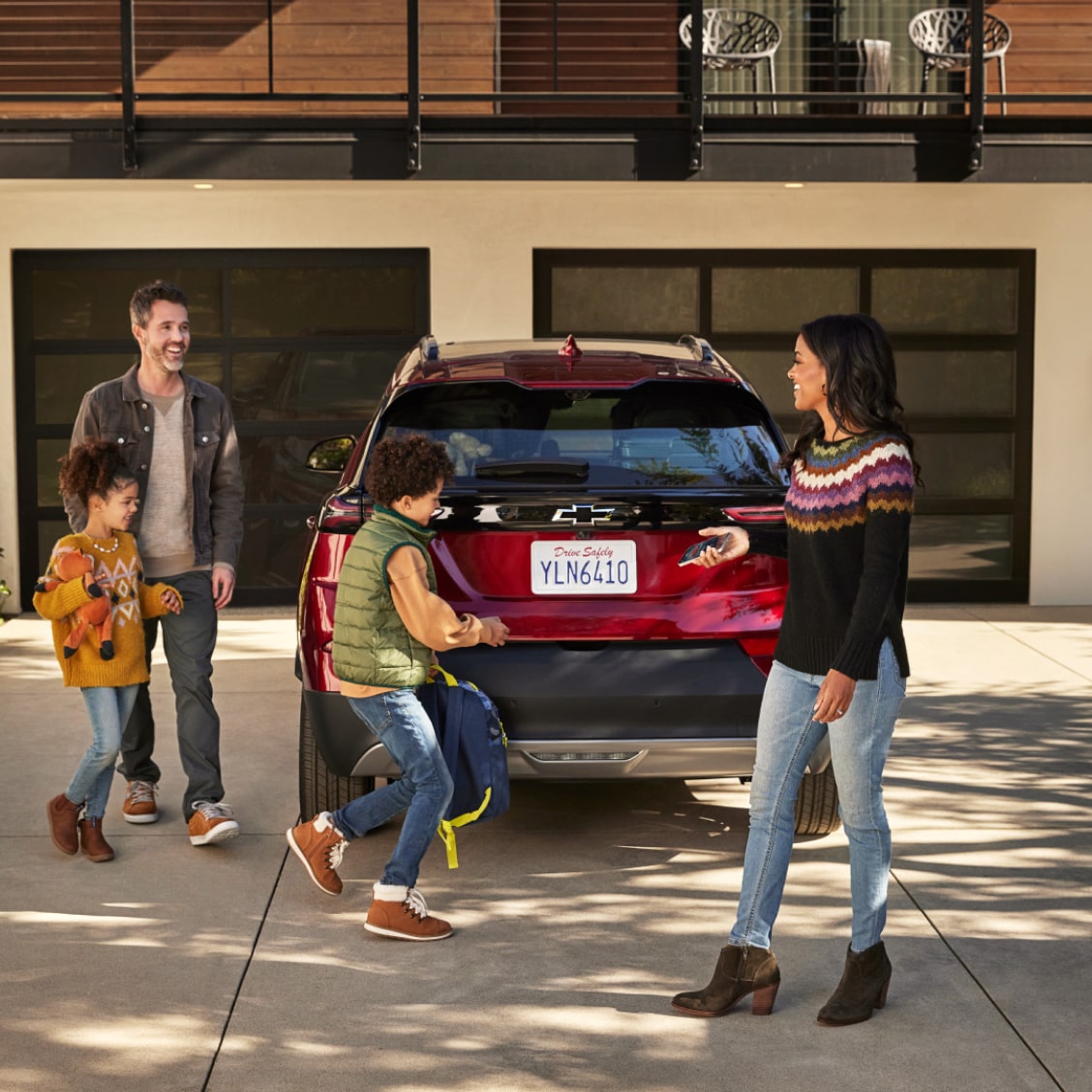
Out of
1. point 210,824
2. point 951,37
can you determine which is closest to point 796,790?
point 210,824

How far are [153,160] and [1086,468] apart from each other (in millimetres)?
7032

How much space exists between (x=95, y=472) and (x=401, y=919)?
1877 mm

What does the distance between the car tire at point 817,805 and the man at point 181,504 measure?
6.61 feet

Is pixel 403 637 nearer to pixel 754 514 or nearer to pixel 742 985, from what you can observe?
pixel 754 514

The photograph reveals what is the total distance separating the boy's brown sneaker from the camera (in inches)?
204

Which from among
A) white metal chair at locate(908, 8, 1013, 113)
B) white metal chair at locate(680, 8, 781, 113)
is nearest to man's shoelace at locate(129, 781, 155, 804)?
white metal chair at locate(680, 8, 781, 113)

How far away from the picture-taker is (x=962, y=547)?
1248cm

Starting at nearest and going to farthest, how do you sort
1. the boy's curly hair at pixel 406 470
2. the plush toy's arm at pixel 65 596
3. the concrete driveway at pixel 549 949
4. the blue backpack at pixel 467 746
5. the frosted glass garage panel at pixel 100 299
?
the concrete driveway at pixel 549 949
the boy's curly hair at pixel 406 470
the blue backpack at pixel 467 746
the plush toy's arm at pixel 65 596
the frosted glass garage panel at pixel 100 299

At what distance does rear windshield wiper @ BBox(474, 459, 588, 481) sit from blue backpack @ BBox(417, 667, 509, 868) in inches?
28.4

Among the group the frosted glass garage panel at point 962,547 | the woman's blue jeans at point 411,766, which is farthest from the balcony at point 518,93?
the woman's blue jeans at point 411,766

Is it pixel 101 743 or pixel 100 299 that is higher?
pixel 100 299

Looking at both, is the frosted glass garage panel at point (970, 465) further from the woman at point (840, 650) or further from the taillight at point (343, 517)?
the woman at point (840, 650)

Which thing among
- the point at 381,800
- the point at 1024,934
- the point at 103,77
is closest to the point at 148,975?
the point at 381,800

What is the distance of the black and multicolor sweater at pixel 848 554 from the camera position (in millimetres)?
4047
